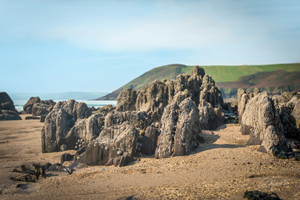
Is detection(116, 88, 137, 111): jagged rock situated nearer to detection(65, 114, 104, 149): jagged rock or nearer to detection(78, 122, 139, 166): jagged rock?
detection(65, 114, 104, 149): jagged rock

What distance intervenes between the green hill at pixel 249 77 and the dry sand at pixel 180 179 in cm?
12671

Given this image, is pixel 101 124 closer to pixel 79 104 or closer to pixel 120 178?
pixel 120 178

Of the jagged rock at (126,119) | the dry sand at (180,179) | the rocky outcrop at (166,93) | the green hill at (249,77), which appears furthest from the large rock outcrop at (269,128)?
the green hill at (249,77)

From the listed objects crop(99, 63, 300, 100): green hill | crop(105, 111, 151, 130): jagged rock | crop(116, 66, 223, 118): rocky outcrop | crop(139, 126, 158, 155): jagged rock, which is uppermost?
crop(99, 63, 300, 100): green hill

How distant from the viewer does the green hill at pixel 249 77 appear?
131m

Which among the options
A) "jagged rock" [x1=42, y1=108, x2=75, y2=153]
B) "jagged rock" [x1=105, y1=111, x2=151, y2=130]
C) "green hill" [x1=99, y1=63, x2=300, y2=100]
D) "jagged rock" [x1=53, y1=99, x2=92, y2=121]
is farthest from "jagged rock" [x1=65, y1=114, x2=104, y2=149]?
"green hill" [x1=99, y1=63, x2=300, y2=100]

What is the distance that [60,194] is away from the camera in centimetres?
798

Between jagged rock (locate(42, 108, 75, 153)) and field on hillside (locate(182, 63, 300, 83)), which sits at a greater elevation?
field on hillside (locate(182, 63, 300, 83))

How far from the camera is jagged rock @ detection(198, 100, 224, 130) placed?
21656mm

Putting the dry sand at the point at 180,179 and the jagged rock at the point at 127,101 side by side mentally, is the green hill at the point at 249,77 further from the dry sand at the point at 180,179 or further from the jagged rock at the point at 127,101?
the dry sand at the point at 180,179

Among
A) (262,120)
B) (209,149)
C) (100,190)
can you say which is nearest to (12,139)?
(100,190)

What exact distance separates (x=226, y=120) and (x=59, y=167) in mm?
20274

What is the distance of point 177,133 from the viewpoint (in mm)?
12188

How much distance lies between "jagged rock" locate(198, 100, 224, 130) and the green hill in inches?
4441
